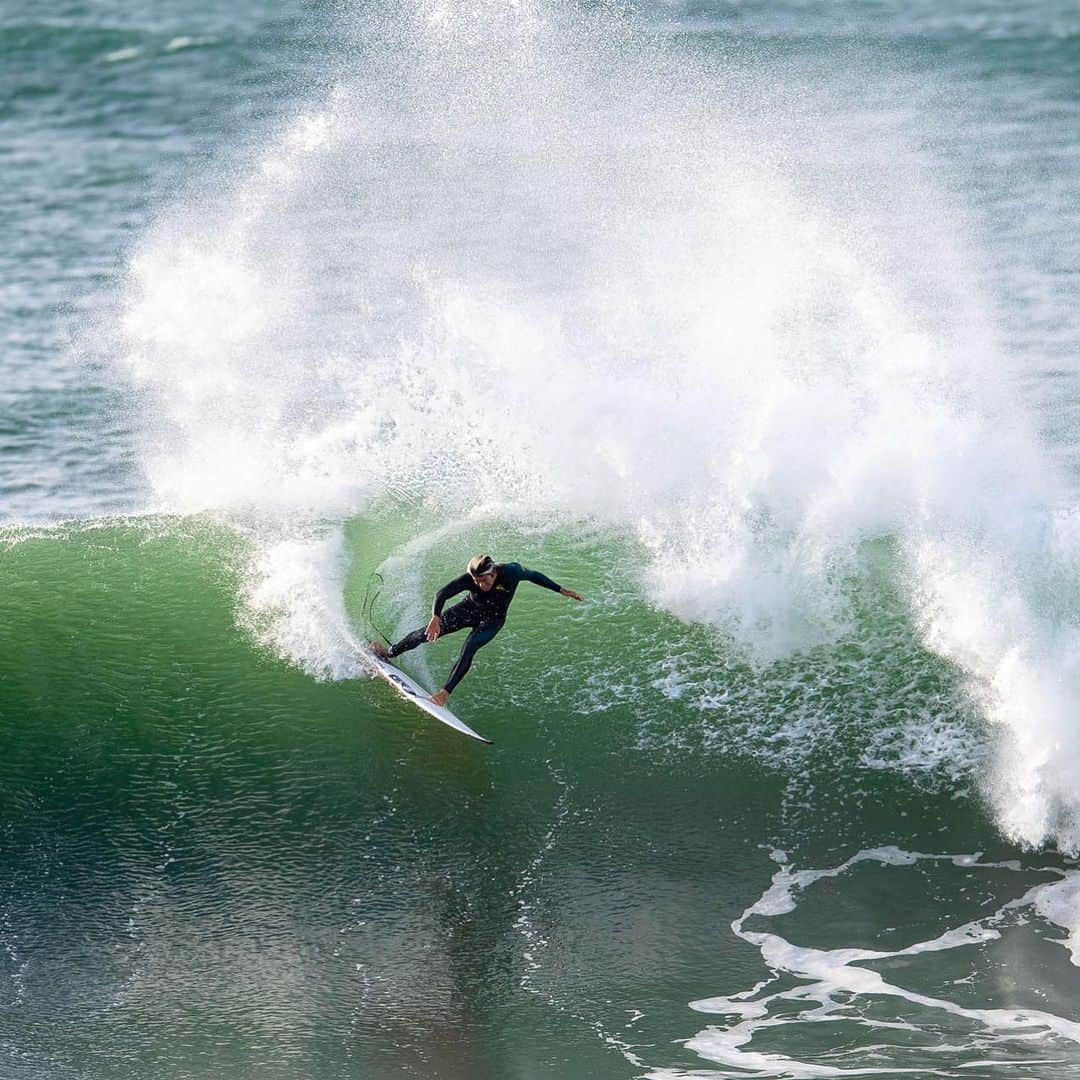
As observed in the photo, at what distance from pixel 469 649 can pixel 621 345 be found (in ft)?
22.6

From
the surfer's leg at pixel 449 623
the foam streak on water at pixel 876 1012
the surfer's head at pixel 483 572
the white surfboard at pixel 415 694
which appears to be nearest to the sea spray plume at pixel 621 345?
the white surfboard at pixel 415 694

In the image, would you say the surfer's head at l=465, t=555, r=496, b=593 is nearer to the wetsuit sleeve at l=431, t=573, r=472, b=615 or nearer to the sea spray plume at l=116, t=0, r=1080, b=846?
the wetsuit sleeve at l=431, t=573, r=472, b=615

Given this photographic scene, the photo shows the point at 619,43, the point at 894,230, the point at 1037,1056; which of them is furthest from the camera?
the point at 619,43

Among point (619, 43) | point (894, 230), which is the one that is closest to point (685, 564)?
point (894, 230)

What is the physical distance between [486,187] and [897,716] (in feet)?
44.3

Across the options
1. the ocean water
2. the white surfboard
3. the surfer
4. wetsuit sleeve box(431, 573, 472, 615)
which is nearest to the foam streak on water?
the ocean water

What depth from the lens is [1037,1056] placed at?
801 centimetres

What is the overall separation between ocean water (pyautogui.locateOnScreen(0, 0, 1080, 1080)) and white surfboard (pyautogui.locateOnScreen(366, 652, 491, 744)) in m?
0.19

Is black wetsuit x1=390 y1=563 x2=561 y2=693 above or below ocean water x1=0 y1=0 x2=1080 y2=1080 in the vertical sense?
above

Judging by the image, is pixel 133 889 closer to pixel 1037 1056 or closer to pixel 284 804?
pixel 284 804

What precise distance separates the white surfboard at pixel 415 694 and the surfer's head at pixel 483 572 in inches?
39.6

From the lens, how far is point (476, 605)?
10438mm

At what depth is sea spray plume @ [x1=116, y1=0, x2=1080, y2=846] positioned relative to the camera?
11953 millimetres

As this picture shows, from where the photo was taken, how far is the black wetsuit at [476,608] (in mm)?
10227
